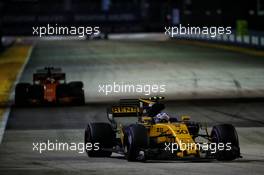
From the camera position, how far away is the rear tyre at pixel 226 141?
14.5 metres

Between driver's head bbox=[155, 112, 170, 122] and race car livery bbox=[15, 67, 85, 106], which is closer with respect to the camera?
driver's head bbox=[155, 112, 170, 122]

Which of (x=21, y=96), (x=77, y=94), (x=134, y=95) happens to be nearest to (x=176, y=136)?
(x=77, y=94)

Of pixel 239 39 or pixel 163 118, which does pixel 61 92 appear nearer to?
pixel 163 118

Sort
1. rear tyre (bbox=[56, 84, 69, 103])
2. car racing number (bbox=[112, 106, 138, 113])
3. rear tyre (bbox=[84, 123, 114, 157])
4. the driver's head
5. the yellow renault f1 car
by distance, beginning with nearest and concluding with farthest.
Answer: the yellow renault f1 car, the driver's head, rear tyre (bbox=[84, 123, 114, 157]), car racing number (bbox=[112, 106, 138, 113]), rear tyre (bbox=[56, 84, 69, 103])

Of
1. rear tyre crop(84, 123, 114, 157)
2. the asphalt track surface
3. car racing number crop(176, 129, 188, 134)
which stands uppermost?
car racing number crop(176, 129, 188, 134)

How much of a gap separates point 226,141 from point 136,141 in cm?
139

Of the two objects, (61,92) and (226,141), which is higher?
(226,141)

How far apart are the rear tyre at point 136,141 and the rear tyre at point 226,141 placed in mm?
1109

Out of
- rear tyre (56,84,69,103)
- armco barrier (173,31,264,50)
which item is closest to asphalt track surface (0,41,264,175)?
rear tyre (56,84,69,103)

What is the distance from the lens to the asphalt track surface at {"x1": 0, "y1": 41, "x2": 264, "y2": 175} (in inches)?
558

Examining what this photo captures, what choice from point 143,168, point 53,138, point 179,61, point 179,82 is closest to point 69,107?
point 53,138

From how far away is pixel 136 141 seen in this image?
14.6 metres

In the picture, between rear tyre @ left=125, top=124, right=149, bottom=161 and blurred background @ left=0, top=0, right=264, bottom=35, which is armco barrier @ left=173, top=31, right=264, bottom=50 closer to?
blurred background @ left=0, top=0, right=264, bottom=35

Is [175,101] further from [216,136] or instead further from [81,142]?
[216,136]
